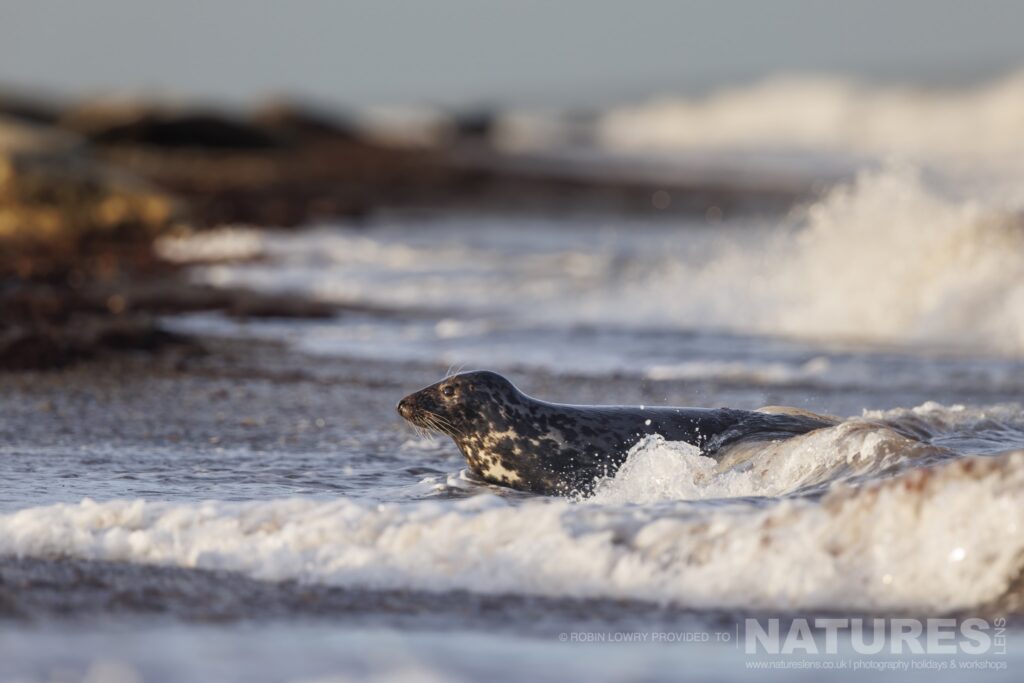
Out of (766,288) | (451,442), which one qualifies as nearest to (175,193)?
(766,288)

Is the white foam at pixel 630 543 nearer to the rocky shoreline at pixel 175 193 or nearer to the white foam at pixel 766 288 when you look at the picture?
the rocky shoreline at pixel 175 193

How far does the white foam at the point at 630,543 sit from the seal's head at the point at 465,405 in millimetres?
967

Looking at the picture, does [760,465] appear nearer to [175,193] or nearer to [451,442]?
[451,442]

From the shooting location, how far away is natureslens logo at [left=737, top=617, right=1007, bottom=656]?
3939 millimetres

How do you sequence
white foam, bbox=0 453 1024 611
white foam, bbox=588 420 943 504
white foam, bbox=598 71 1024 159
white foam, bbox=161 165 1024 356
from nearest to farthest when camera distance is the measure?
white foam, bbox=0 453 1024 611, white foam, bbox=588 420 943 504, white foam, bbox=161 165 1024 356, white foam, bbox=598 71 1024 159

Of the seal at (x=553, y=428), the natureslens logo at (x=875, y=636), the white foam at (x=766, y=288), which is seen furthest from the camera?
the white foam at (x=766, y=288)

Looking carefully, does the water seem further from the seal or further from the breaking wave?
the seal

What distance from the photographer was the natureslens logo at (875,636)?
394 cm

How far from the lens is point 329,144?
70.7 m

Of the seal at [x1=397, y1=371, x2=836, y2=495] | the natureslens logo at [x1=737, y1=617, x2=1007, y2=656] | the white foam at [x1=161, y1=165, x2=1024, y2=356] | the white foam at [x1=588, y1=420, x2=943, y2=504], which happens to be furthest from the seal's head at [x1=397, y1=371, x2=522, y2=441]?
the white foam at [x1=161, y1=165, x2=1024, y2=356]

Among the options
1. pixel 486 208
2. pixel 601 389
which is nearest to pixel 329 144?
pixel 486 208

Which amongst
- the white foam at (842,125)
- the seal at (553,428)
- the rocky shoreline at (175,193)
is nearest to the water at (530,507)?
the seal at (553,428)

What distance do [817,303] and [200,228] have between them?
12.5 m

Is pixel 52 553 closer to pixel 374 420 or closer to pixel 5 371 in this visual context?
pixel 374 420
